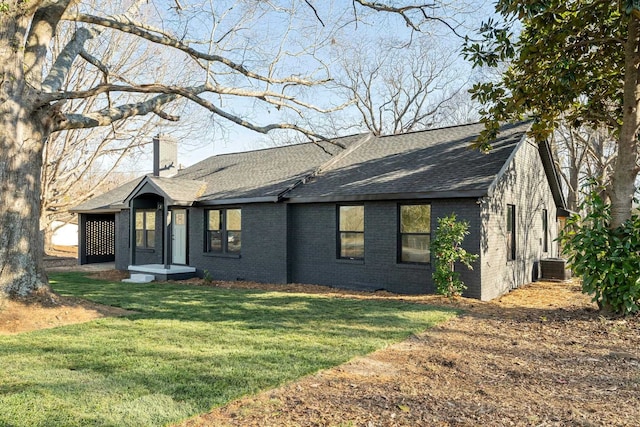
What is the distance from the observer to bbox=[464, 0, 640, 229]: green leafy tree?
8008 millimetres

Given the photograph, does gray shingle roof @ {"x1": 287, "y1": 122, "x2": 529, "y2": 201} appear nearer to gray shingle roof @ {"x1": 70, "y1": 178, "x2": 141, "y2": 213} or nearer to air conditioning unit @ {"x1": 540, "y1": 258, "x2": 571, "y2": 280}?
air conditioning unit @ {"x1": 540, "y1": 258, "x2": 571, "y2": 280}

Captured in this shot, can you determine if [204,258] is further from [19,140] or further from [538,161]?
[538,161]

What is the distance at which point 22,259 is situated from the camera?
7.72 metres

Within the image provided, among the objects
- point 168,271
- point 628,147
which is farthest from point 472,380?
point 168,271

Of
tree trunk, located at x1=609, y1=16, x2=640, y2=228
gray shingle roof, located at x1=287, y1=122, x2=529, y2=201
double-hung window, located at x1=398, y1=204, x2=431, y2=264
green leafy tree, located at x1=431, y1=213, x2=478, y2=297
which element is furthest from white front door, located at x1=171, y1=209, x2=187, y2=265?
tree trunk, located at x1=609, y1=16, x2=640, y2=228

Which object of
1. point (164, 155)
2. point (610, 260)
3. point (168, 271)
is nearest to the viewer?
point (610, 260)

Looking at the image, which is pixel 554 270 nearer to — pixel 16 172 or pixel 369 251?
pixel 369 251

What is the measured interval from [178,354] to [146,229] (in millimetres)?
13510

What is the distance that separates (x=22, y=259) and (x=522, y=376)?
315 inches

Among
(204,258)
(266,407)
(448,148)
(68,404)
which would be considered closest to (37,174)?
(68,404)

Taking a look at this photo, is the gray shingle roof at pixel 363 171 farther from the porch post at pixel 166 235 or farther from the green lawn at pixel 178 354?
the green lawn at pixel 178 354

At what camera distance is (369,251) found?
11.9 m

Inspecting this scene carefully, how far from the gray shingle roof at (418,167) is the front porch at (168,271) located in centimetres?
503

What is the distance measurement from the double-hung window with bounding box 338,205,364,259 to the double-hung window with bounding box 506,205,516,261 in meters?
4.03
